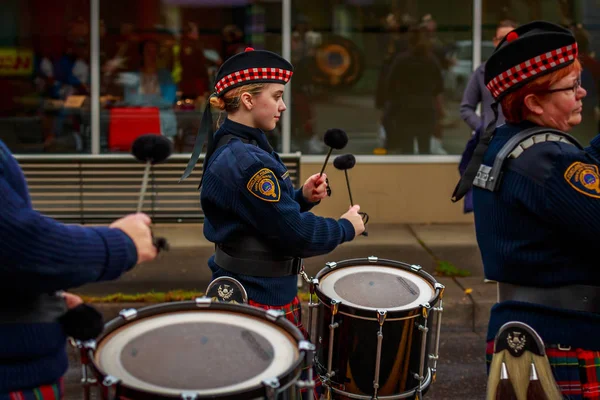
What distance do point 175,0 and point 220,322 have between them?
695 cm

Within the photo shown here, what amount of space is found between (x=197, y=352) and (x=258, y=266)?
125 cm

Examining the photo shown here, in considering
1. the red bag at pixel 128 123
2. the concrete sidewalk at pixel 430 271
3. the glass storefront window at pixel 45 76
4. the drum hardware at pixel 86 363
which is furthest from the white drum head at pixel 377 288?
the glass storefront window at pixel 45 76

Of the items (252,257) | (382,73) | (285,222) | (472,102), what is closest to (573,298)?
(285,222)

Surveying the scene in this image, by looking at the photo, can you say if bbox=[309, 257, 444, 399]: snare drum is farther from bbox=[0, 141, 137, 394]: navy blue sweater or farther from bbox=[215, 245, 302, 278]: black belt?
bbox=[0, 141, 137, 394]: navy blue sweater

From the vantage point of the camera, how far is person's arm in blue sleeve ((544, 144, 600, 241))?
2752 millimetres

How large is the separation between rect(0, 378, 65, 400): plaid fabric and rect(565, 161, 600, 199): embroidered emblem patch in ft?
5.56

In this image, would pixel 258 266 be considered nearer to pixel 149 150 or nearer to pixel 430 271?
pixel 149 150

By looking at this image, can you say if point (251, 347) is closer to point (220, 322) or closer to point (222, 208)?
point (220, 322)

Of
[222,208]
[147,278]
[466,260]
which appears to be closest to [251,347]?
[222,208]

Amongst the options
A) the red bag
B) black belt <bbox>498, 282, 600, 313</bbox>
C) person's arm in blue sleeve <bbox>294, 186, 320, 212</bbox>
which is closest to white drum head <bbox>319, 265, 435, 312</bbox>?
person's arm in blue sleeve <bbox>294, 186, 320, 212</bbox>

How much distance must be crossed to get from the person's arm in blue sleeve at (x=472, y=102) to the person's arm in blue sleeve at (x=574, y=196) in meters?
4.85

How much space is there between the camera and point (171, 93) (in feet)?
30.3

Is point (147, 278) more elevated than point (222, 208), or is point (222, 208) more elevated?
point (222, 208)

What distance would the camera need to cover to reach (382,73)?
30.6 feet
